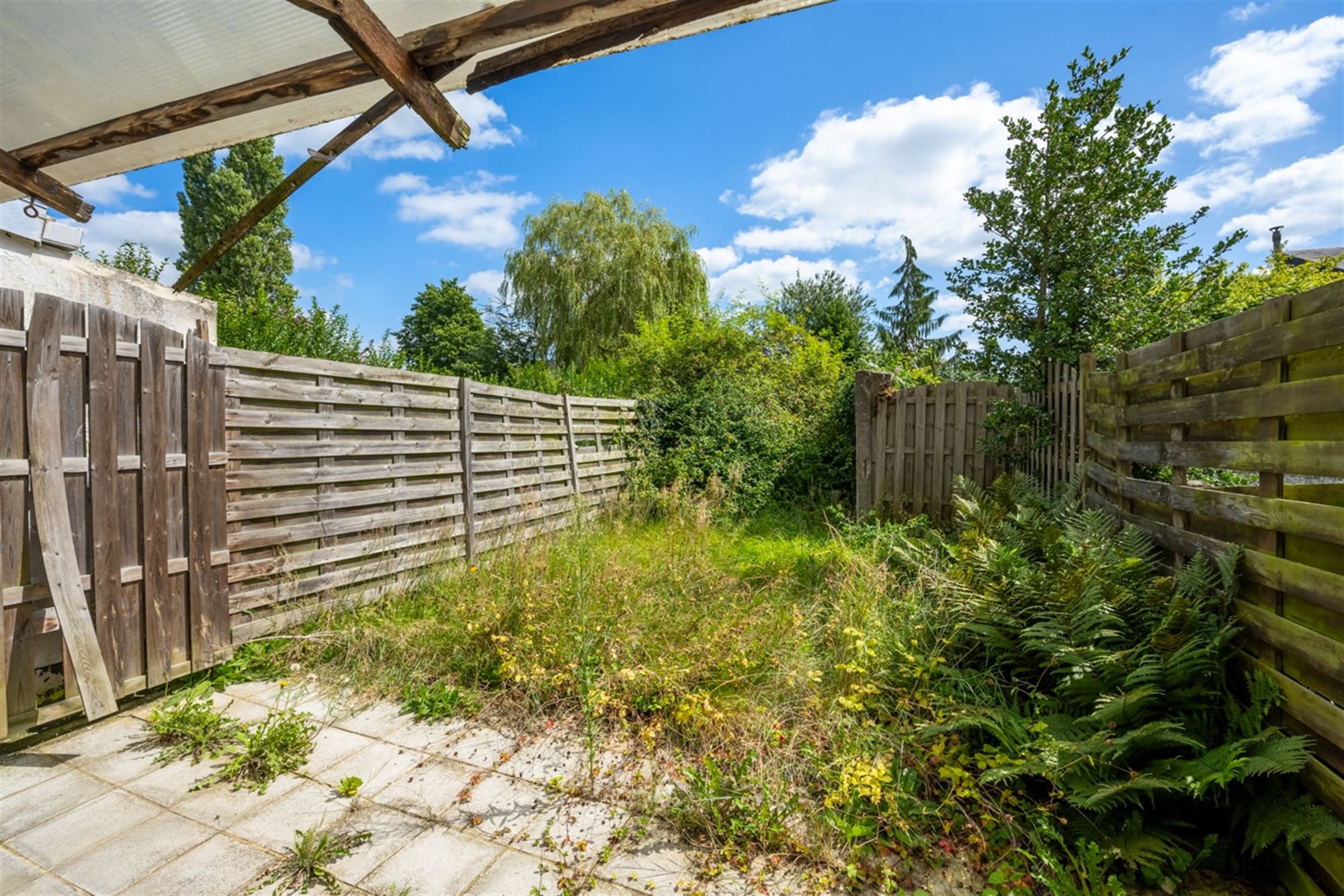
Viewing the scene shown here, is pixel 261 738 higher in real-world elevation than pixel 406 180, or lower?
lower

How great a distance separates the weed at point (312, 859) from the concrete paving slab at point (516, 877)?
0.40 m

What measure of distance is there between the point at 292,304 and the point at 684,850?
745 centimetres

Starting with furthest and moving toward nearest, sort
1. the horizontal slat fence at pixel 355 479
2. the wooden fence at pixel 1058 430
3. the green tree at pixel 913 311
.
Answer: the green tree at pixel 913 311 < the wooden fence at pixel 1058 430 < the horizontal slat fence at pixel 355 479

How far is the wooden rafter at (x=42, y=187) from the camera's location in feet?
8.93

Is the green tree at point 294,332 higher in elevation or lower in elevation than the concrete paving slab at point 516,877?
higher

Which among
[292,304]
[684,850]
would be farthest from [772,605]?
[292,304]

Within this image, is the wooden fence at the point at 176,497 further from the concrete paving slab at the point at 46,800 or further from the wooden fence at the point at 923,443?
the wooden fence at the point at 923,443

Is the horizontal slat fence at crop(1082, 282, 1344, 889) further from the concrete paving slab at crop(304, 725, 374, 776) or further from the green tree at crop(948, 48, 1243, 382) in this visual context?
the concrete paving slab at crop(304, 725, 374, 776)

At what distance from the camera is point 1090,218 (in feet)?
14.5

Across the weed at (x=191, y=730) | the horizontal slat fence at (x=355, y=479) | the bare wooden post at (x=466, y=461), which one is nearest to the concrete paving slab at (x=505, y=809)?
the weed at (x=191, y=730)

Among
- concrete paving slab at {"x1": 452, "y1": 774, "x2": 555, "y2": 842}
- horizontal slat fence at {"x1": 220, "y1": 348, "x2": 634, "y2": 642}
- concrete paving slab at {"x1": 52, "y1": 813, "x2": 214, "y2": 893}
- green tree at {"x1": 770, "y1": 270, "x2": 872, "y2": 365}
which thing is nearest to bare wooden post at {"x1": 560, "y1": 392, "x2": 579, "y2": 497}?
horizontal slat fence at {"x1": 220, "y1": 348, "x2": 634, "y2": 642}

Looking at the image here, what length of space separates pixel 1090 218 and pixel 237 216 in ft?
88.4

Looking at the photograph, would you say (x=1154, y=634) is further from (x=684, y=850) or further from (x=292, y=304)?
(x=292, y=304)

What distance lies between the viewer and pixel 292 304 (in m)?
6.61
